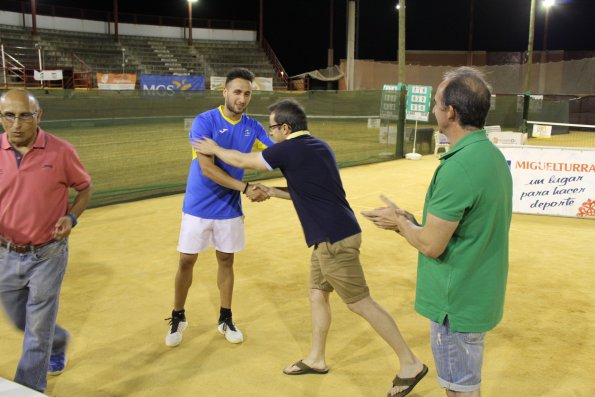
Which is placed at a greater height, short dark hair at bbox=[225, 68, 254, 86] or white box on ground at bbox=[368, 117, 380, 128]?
short dark hair at bbox=[225, 68, 254, 86]

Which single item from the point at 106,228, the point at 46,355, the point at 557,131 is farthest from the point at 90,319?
the point at 557,131

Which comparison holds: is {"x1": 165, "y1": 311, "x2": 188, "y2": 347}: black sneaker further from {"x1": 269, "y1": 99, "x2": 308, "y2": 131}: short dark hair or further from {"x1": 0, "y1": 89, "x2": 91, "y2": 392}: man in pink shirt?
{"x1": 269, "y1": 99, "x2": 308, "y2": 131}: short dark hair

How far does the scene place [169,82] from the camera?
32969mm

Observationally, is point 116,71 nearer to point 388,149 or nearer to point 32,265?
point 388,149

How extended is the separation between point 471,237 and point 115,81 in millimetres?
30768

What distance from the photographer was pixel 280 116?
389 cm

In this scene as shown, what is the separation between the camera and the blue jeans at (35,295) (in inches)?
133

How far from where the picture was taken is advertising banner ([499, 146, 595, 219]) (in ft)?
31.0

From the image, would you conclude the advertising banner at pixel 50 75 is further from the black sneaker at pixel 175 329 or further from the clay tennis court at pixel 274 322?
the black sneaker at pixel 175 329

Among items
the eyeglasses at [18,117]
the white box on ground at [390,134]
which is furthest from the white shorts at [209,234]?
Result: the white box on ground at [390,134]

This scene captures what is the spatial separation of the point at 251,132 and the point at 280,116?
95cm

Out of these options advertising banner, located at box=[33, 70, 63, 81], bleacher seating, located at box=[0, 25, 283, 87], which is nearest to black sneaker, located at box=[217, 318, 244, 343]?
advertising banner, located at box=[33, 70, 63, 81]

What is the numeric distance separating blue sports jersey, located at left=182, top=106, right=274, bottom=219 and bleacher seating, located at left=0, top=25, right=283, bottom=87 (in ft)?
91.8

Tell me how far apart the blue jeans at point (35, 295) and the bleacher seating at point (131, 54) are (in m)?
29.0
